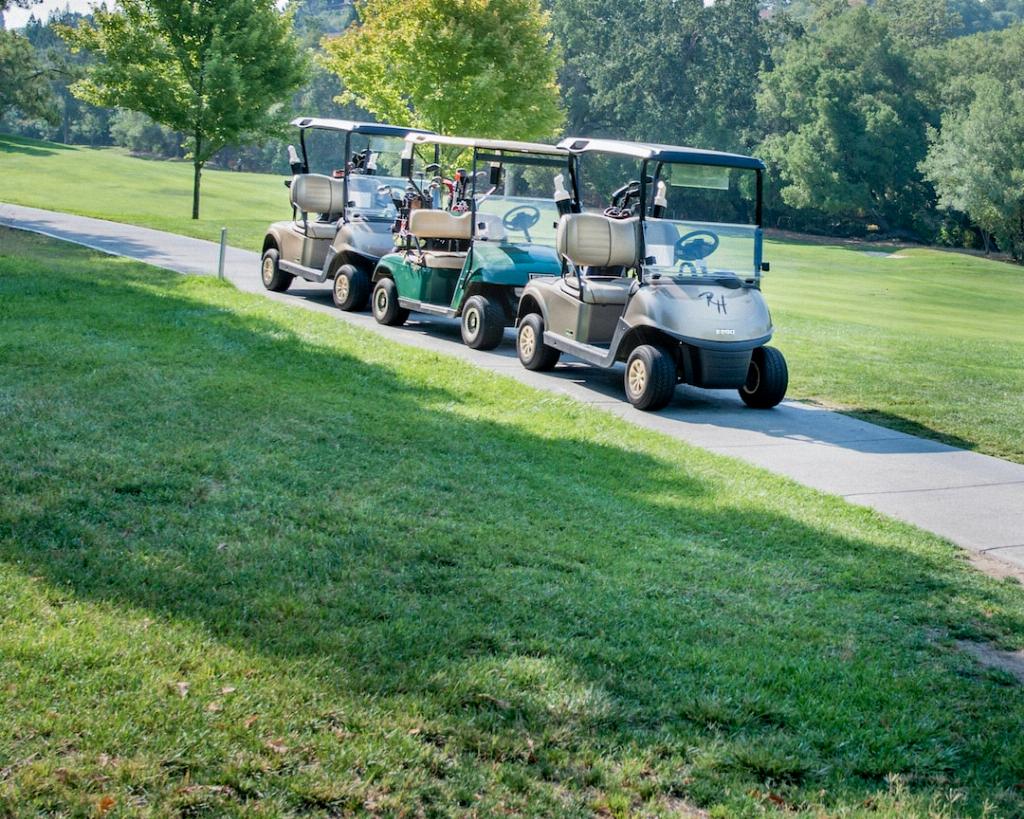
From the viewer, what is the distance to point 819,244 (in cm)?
5762

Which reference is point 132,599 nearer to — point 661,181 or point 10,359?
point 10,359

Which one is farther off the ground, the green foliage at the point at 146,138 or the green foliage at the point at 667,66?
the green foliage at the point at 667,66

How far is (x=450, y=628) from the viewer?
4.80 metres

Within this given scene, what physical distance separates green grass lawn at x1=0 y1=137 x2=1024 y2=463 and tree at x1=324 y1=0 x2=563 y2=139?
15.6 feet

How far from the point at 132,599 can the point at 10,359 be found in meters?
5.47

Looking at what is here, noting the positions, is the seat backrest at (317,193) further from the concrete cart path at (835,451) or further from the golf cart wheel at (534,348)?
the golf cart wheel at (534,348)

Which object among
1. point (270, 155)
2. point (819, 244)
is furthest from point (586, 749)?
point (270, 155)

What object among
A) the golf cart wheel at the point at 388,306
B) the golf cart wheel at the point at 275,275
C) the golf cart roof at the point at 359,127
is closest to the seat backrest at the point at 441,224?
the golf cart wheel at the point at 388,306

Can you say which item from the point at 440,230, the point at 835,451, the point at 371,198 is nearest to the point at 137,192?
the point at 371,198

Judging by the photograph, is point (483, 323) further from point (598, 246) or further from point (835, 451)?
point (835, 451)

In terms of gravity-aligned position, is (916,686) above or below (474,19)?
below

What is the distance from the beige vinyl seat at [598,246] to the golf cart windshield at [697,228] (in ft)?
1.24

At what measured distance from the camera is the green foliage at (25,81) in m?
27.3

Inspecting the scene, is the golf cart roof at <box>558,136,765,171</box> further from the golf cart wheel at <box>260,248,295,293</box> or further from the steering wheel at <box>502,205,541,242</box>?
the golf cart wheel at <box>260,248,295,293</box>
